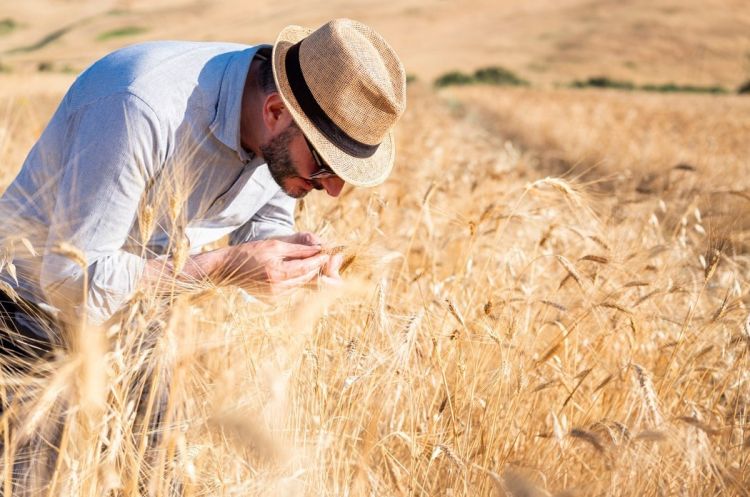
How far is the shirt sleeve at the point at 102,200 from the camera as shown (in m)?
1.79

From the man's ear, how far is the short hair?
3 cm

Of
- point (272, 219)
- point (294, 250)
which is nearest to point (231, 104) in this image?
point (294, 250)

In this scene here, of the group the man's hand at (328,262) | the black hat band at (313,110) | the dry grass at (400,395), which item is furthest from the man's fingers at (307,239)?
the black hat band at (313,110)

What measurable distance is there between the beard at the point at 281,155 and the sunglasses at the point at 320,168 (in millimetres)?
44

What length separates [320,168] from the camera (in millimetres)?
2066

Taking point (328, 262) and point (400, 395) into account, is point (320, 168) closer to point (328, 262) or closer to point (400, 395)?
point (328, 262)

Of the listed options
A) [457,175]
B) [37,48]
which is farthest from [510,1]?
[457,175]

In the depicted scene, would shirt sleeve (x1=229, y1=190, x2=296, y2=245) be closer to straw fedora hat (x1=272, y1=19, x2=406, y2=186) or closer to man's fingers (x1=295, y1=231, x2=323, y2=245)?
man's fingers (x1=295, y1=231, x2=323, y2=245)

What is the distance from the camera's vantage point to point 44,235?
1.95 meters

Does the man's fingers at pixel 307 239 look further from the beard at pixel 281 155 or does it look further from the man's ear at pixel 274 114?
the man's ear at pixel 274 114

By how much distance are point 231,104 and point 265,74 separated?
0.16 m

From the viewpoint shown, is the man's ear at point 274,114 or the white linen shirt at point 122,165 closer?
the white linen shirt at point 122,165

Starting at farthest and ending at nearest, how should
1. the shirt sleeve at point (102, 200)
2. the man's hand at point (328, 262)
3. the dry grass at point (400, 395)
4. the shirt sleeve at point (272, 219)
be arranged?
1. the shirt sleeve at point (272, 219)
2. the man's hand at point (328, 262)
3. the shirt sleeve at point (102, 200)
4. the dry grass at point (400, 395)

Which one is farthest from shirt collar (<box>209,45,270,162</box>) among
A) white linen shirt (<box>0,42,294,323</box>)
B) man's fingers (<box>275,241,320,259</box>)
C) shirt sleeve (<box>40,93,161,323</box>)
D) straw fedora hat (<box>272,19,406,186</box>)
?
man's fingers (<box>275,241,320,259</box>)
